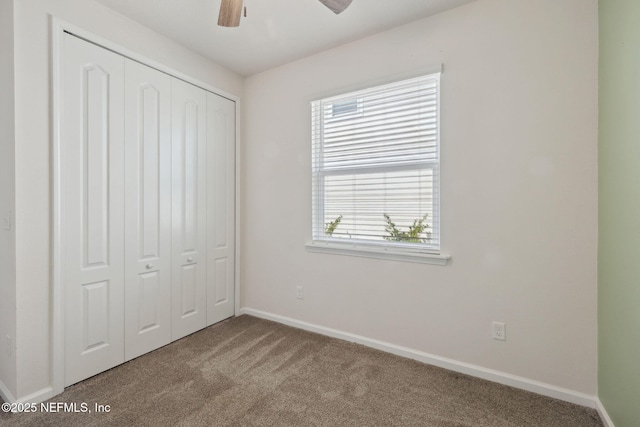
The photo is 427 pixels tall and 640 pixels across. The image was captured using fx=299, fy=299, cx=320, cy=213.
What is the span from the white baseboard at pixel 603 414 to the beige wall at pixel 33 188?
10.6ft

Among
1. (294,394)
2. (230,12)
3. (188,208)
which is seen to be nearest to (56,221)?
(188,208)

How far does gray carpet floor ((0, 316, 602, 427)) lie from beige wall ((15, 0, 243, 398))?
0.33 metres

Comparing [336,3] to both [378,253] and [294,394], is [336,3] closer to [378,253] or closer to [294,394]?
[378,253]

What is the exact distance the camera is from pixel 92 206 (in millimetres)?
2053

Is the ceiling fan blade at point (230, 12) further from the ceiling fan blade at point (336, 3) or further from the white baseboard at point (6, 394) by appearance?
the white baseboard at point (6, 394)

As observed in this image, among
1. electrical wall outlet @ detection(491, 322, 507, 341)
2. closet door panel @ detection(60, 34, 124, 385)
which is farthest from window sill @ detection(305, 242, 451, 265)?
closet door panel @ detection(60, 34, 124, 385)

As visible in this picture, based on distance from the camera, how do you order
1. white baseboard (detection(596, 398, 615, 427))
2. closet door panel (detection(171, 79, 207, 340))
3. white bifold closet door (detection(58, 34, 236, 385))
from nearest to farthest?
white baseboard (detection(596, 398, 615, 427))
white bifold closet door (detection(58, 34, 236, 385))
closet door panel (detection(171, 79, 207, 340))

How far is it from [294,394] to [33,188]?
2027 mm

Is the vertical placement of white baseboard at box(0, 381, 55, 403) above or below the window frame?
below

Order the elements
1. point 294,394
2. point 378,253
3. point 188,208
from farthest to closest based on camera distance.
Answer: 1. point 188,208
2. point 378,253
3. point 294,394

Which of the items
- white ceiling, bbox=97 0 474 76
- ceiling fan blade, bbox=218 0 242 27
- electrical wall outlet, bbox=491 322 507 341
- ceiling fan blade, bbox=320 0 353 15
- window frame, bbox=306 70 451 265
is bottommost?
electrical wall outlet, bbox=491 322 507 341

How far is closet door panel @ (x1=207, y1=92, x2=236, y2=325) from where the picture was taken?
9.63 feet

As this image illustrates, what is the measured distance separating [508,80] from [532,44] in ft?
0.77

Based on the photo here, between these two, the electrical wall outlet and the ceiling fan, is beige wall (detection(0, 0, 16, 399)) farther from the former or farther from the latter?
the electrical wall outlet
